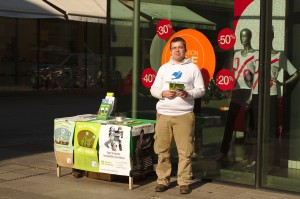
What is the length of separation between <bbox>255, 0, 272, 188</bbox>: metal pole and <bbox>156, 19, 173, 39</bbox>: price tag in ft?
4.41

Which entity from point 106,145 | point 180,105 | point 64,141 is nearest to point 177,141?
point 180,105

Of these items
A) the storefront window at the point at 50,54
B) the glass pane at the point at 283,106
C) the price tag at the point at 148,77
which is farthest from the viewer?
the storefront window at the point at 50,54

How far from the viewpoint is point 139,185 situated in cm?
721

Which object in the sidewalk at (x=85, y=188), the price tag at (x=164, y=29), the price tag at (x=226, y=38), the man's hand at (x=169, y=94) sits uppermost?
the price tag at (x=164, y=29)

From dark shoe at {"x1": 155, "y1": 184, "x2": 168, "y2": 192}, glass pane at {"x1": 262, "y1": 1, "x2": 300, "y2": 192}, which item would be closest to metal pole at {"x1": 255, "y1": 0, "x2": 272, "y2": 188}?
glass pane at {"x1": 262, "y1": 1, "x2": 300, "y2": 192}

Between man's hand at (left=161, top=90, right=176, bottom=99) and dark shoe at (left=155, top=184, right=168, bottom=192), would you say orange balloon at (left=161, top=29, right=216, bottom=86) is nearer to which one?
man's hand at (left=161, top=90, right=176, bottom=99)

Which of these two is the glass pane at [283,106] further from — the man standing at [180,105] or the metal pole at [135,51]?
the metal pole at [135,51]

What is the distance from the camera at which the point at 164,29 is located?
7.75 meters

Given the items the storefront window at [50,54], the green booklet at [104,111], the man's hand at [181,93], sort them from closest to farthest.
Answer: the man's hand at [181,93] → the green booklet at [104,111] → the storefront window at [50,54]

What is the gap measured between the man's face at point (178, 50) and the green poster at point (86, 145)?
4.23ft

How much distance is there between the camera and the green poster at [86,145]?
7.12 m

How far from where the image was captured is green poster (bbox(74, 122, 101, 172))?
7117 millimetres

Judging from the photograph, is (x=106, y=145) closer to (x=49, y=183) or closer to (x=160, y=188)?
(x=160, y=188)

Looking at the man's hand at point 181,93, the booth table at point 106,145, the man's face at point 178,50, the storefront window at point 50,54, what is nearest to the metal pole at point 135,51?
the booth table at point 106,145
